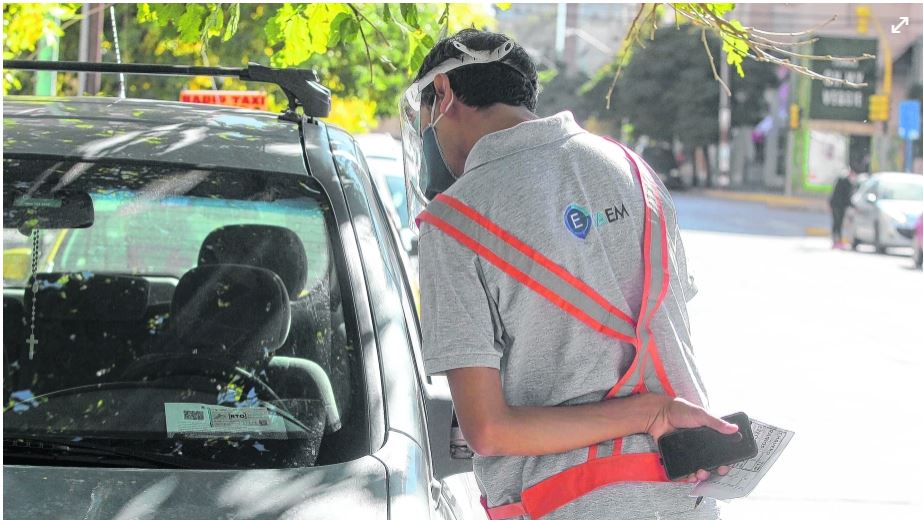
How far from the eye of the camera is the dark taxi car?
2121mm

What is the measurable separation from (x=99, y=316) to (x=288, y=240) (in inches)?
21.9

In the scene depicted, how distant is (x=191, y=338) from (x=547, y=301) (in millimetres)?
996

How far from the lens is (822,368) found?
1152cm

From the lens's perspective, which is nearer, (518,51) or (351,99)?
(518,51)

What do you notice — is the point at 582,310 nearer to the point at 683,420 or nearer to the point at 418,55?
the point at 683,420

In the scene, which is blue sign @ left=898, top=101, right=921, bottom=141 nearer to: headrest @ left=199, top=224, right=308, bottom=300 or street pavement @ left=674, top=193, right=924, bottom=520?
street pavement @ left=674, top=193, right=924, bottom=520

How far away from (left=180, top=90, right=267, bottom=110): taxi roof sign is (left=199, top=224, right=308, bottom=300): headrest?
6.61 metres

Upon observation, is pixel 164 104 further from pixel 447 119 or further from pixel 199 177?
pixel 447 119

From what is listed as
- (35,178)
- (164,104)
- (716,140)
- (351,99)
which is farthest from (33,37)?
(716,140)

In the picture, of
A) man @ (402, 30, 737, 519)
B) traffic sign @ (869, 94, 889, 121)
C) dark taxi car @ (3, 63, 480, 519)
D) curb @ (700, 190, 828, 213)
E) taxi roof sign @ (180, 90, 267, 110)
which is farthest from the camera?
curb @ (700, 190, 828, 213)

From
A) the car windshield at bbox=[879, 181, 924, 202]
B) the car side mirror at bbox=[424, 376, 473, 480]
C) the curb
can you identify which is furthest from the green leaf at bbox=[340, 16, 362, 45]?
the curb

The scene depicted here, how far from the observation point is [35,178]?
255 cm

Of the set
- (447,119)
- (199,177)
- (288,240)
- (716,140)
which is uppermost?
(447,119)

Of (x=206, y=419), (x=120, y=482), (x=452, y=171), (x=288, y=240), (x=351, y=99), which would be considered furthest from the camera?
(x=351, y=99)
